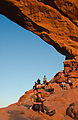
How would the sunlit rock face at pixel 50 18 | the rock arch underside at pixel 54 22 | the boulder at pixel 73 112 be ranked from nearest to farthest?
the boulder at pixel 73 112 < the rock arch underside at pixel 54 22 < the sunlit rock face at pixel 50 18

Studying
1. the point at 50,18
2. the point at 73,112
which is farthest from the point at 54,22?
the point at 73,112

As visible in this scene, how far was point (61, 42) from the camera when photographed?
22.8 meters

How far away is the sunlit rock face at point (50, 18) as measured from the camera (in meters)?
19.4

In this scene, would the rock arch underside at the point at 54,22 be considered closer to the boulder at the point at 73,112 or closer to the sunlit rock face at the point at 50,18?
the sunlit rock face at the point at 50,18

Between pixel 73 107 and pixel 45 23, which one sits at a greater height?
pixel 45 23

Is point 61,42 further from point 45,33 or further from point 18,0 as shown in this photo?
point 18,0

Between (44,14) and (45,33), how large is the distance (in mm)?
3292

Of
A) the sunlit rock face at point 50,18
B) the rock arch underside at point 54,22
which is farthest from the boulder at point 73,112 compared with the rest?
the sunlit rock face at point 50,18

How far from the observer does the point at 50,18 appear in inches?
841

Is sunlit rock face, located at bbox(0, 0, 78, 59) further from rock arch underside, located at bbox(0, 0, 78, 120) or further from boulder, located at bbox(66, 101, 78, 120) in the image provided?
boulder, located at bbox(66, 101, 78, 120)

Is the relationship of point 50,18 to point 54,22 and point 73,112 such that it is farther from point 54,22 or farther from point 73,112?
point 73,112

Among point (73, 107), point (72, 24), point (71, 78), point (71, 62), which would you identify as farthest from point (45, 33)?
point (73, 107)

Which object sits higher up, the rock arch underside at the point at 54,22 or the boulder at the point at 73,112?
the rock arch underside at the point at 54,22

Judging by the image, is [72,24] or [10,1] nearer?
[10,1]
